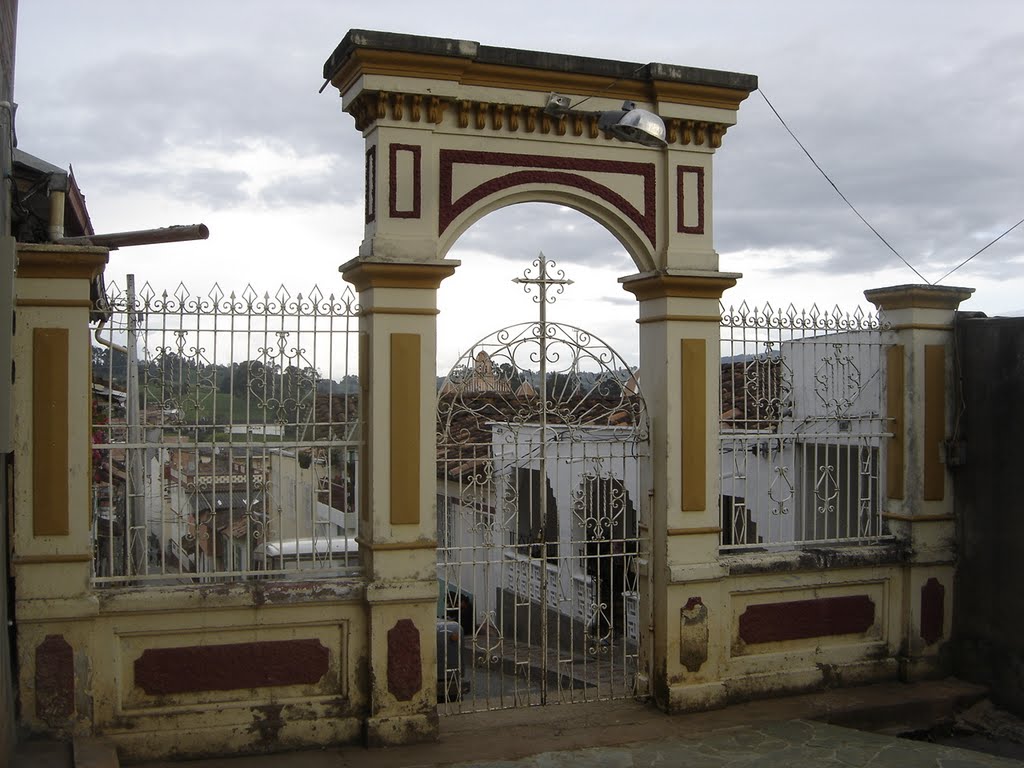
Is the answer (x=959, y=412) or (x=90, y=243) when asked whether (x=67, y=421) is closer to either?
(x=90, y=243)

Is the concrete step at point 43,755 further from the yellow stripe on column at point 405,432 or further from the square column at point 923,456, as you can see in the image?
the square column at point 923,456

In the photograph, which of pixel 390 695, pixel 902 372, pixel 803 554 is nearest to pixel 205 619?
pixel 390 695

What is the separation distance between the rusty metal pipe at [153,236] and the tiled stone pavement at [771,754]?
351 cm

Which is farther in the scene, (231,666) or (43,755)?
(231,666)

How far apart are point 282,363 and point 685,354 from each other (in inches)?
105

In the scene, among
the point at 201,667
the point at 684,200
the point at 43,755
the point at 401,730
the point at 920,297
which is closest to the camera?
the point at 43,755

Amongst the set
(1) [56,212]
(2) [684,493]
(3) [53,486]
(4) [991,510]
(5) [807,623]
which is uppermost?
(1) [56,212]

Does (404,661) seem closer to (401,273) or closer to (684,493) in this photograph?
(684,493)

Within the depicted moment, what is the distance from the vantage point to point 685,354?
6.87 metres

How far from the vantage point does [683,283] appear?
6.82 metres

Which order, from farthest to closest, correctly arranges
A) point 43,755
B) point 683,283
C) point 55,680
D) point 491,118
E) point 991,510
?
point 991,510
point 683,283
point 491,118
point 55,680
point 43,755

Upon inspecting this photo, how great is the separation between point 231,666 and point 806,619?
3.99 metres

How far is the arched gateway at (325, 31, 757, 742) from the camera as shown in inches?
243

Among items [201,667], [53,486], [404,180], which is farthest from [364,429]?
[53,486]
